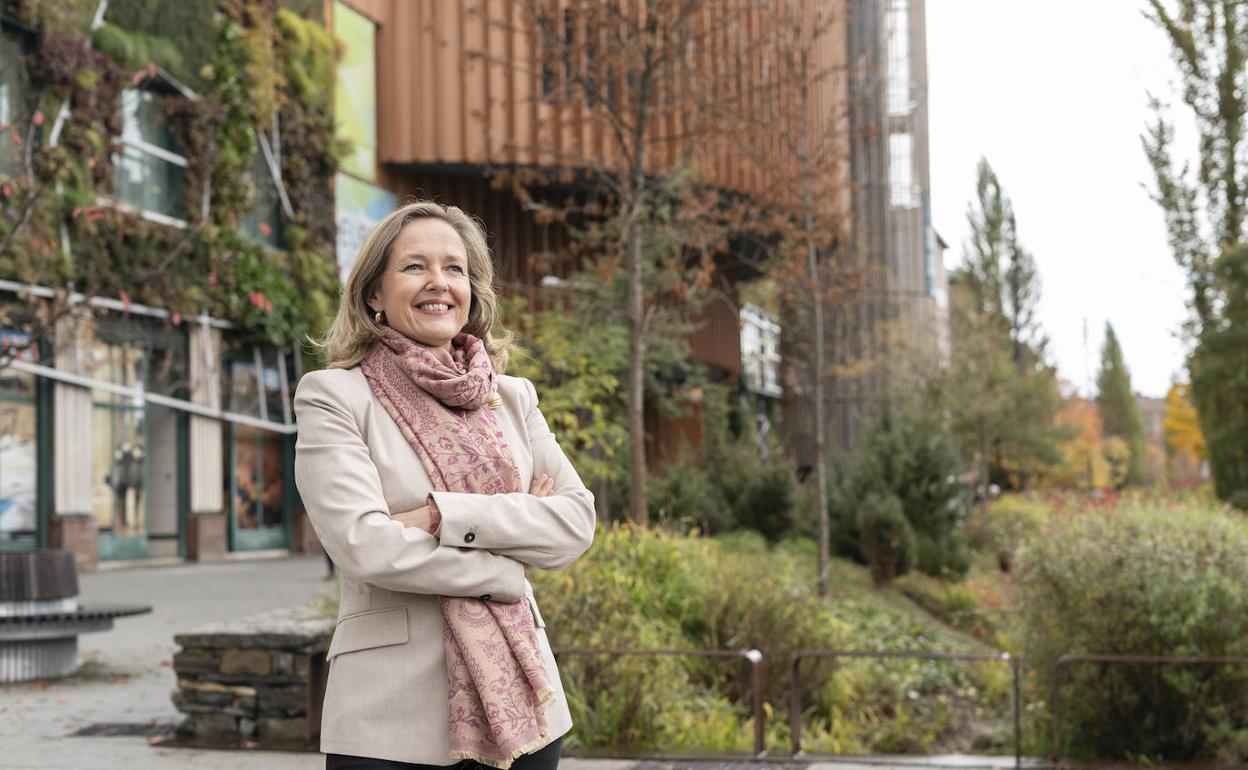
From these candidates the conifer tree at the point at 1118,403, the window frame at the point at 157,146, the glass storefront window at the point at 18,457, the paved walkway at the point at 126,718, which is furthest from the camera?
the conifer tree at the point at 1118,403

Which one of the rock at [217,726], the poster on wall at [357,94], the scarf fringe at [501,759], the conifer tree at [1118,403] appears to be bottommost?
the rock at [217,726]

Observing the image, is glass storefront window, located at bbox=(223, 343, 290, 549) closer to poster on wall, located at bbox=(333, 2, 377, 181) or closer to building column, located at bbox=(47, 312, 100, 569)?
building column, located at bbox=(47, 312, 100, 569)

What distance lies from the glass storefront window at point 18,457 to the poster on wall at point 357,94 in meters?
8.54

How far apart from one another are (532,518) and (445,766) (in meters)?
0.50

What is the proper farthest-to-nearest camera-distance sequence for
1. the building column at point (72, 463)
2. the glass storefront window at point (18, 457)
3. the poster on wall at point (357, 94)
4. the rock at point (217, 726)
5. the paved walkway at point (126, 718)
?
the poster on wall at point (357, 94) → the building column at point (72, 463) → the glass storefront window at point (18, 457) → the rock at point (217, 726) → the paved walkway at point (126, 718)

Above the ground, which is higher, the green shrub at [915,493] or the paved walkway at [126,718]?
the green shrub at [915,493]

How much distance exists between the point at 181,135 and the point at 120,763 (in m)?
18.0

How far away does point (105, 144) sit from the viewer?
20344 mm

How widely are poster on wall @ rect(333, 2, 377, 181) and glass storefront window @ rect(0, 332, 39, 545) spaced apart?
28.0ft

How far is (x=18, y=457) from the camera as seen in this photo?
744 inches

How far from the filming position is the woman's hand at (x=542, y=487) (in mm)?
2824

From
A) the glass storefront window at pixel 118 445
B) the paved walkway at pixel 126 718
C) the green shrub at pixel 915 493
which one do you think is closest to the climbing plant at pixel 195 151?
the glass storefront window at pixel 118 445

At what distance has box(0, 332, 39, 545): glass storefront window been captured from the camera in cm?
1861

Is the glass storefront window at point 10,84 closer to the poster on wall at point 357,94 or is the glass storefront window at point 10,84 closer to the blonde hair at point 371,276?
the poster on wall at point 357,94
